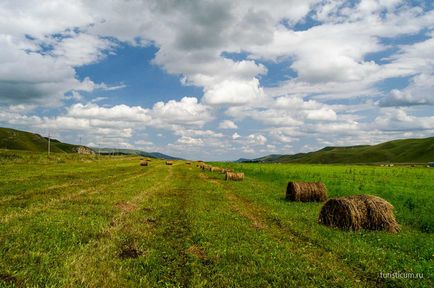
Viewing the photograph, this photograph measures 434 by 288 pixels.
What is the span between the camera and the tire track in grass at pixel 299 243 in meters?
9.31

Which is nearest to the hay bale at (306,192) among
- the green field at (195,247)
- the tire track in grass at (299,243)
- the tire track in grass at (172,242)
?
the green field at (195,247)

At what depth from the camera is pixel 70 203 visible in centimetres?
1944

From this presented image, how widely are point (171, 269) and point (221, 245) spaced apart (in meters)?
2.69

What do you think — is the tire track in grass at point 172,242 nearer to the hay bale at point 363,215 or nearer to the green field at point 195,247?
the green field at point 195,247

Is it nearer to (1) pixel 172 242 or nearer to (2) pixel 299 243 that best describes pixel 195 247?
(1) pixel 172 242

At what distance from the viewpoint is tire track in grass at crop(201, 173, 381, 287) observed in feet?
30.6

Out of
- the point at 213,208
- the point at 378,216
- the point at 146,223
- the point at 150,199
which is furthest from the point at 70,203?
the point at 378,216

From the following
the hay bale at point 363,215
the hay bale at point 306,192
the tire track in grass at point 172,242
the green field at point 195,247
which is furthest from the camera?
the hay bale at point 306,192

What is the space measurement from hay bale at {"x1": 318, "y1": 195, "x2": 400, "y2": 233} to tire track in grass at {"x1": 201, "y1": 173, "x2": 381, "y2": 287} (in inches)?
98.1

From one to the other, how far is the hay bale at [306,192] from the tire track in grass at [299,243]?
4.15 meters

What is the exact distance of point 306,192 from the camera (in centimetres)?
2331

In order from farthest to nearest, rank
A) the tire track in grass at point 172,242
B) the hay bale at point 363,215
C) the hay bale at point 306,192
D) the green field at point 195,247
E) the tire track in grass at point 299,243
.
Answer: the hay bale at point 306,192 < the hay bale at point 363,215 < the tire track in grass at point 299,243 < the tire track in grass at point 172,242 < the green field at point 195,247

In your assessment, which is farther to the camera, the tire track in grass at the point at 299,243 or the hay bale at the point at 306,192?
the hay bale at the point at 306,192

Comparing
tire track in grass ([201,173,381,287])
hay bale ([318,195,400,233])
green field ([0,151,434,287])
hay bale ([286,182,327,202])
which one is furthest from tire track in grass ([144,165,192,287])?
hay bale ([286,182,327,202])
